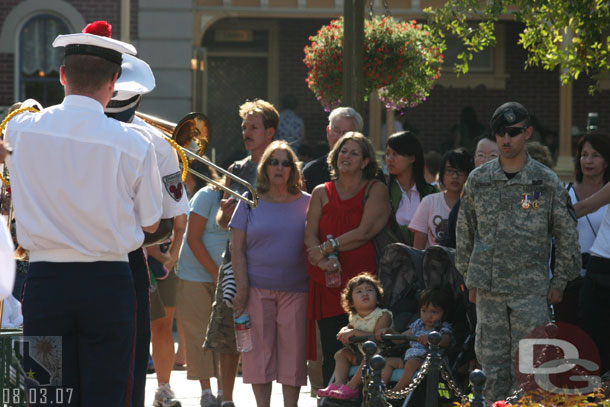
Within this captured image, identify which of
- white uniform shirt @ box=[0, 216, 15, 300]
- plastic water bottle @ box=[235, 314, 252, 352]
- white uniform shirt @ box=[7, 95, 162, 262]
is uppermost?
white uniform shirt @ box=[7, 95, 162, 262]

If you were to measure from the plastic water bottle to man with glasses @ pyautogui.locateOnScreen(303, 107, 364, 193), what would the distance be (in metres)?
1.25

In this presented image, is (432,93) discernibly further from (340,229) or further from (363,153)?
(340,229)

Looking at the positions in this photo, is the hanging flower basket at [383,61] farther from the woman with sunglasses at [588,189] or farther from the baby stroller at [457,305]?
the baby stroller at [457,305]

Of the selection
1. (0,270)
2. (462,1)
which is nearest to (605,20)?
(462,1)

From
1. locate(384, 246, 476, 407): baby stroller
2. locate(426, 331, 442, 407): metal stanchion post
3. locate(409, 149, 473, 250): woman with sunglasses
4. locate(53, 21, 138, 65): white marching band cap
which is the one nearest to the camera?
locate(53, 21, 138, 65): white marching band cap

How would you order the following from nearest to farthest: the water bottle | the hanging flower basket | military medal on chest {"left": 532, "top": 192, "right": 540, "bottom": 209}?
1. military medal on chest {"left": 532, "top": 192, "right": 540, "bottom": 209}
2. the water bottle
3. the hanging flower basket

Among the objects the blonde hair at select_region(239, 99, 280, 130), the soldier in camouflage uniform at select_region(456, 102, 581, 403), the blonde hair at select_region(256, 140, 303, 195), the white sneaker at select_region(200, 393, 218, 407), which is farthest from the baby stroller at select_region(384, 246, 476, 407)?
the white sneaker at select_region(200, 393, 218, 407)

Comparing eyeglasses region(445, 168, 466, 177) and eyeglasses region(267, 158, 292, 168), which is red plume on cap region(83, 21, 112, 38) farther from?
eyeglasses region(445, 168, 466, 177)

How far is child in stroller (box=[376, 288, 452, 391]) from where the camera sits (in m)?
6.68

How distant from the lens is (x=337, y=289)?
744 centimetres

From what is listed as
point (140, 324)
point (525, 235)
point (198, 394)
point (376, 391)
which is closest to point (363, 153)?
point (525, 235)

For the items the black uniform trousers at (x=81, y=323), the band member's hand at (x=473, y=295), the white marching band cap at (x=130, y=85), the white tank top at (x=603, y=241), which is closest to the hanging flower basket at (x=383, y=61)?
the white tank top at (x=603, y=241)

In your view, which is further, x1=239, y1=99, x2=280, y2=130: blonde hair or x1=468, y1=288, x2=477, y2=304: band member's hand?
x1=239, y1=99, x2=280, y2=130: blonde hair

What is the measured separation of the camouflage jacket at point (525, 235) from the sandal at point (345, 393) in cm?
102
